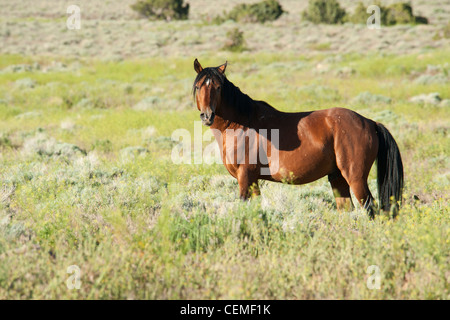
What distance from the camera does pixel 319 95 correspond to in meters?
16.8

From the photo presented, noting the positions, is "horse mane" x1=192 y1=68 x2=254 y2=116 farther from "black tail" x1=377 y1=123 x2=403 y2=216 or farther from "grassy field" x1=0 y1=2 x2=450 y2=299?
"black tail" x1=377 y1=123 x2=403 y2=216

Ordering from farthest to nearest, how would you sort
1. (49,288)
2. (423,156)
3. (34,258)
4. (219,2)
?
(219,2), (423,156), (34,258), (49,288)

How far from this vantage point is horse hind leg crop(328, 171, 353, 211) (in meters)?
5.55

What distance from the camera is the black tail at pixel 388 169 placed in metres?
5.19

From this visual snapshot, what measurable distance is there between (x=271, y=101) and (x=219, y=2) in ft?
205

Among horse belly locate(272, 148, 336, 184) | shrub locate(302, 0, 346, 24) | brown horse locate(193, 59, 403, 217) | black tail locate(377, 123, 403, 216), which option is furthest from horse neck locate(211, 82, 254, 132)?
shrub locate(302, 0, 346, 24)

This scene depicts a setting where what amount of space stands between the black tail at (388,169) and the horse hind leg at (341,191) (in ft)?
1.49

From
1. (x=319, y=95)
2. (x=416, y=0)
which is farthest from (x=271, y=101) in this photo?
(x=416, y=0)

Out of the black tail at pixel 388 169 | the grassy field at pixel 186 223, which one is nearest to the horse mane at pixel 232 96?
the grassy field at pixel 186 223

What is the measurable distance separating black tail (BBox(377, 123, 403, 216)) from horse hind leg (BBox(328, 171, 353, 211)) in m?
0.45

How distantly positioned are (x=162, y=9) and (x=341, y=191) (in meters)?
48.5

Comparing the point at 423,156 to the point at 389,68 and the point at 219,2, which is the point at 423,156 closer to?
the point at 389,68

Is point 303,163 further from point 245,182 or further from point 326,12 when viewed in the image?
point 326,12

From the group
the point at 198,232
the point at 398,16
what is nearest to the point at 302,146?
the point at 198,232
